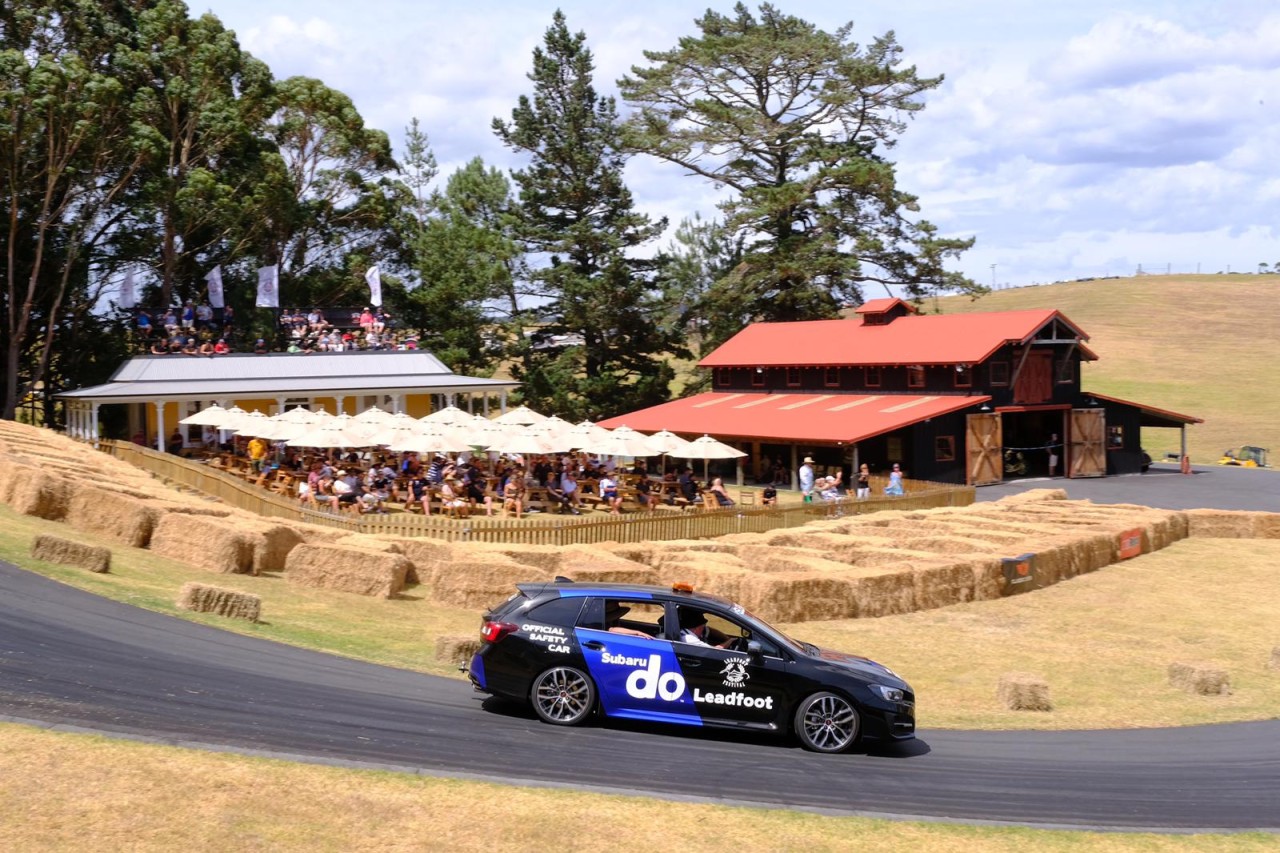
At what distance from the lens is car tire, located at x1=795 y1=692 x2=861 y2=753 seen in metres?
12.5

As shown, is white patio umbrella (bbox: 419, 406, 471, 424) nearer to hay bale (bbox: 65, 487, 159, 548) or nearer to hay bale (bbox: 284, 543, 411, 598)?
hay bale (bbox: 65, 487, 159, 548)

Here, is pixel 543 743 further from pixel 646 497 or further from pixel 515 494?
pixel 646 497

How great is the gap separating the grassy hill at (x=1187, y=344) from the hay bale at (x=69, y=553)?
58.0m

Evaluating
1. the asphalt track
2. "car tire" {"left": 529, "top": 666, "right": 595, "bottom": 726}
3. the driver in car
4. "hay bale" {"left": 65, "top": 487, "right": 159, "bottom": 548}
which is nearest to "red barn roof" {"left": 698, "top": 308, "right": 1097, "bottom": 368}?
"hay bale" {"left": 65, "top": 487, "right": 159, "bottom": 548}

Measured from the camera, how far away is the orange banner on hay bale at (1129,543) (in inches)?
1172

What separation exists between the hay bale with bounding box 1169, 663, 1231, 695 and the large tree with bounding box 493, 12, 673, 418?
52.5 m

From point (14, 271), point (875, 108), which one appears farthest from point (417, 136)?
point (14, 271)

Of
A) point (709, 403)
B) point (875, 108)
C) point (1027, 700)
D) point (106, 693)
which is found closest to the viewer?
point (106, 693)

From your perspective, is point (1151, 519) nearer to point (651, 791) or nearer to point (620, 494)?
point (620, 494)

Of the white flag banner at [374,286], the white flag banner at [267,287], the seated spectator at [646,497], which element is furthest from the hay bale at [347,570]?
the white flag banner at [374,286]

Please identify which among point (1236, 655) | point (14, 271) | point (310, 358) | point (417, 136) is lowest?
point (1236, 655)

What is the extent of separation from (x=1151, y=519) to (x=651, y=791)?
2665 centimetres

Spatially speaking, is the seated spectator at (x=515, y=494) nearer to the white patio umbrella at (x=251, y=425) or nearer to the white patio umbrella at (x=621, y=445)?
the white patio umbrella at (x=621, y=445)

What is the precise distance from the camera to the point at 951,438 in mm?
47531
